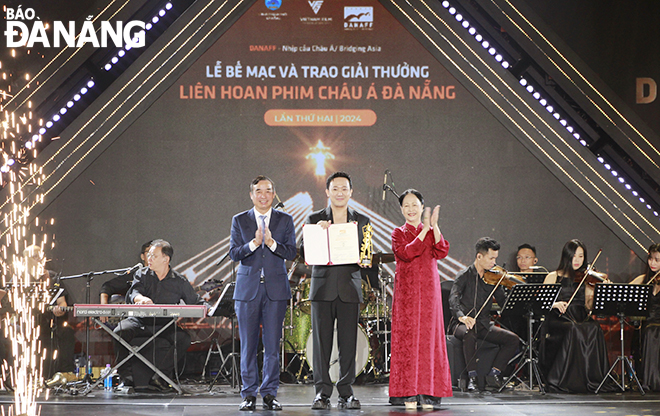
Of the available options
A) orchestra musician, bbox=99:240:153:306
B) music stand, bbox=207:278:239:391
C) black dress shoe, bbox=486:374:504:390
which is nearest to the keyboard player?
music stand, bbox=207:278:239:391

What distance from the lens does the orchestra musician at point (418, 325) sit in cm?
493

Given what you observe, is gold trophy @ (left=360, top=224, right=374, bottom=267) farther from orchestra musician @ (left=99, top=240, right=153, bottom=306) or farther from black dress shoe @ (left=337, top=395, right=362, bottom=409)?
orchestra musician @ (left=99, top=240, right=153, bottom=306)

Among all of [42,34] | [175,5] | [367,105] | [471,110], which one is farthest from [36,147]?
[471,110]

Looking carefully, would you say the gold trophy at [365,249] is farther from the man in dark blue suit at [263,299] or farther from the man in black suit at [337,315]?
the man in dark blue suit at [263,299]

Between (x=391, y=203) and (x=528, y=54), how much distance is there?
243cm

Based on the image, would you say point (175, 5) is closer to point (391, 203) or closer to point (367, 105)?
point (367, 105)

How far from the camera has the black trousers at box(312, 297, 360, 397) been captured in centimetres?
490

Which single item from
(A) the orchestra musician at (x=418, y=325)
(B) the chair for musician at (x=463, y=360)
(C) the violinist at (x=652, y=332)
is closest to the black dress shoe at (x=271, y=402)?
(A) the orchestra musician at (x=418, y=325)

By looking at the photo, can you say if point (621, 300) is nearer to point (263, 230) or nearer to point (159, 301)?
point (263, 230)

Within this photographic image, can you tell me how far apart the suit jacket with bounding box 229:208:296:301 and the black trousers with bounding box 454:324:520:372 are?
220cm

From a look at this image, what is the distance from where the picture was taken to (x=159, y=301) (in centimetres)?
629

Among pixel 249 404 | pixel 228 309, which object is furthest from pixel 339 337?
pixel 228 309

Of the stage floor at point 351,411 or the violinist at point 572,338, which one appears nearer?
the stage floor at point 351,411

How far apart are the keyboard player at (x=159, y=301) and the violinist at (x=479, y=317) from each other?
2.45 m
